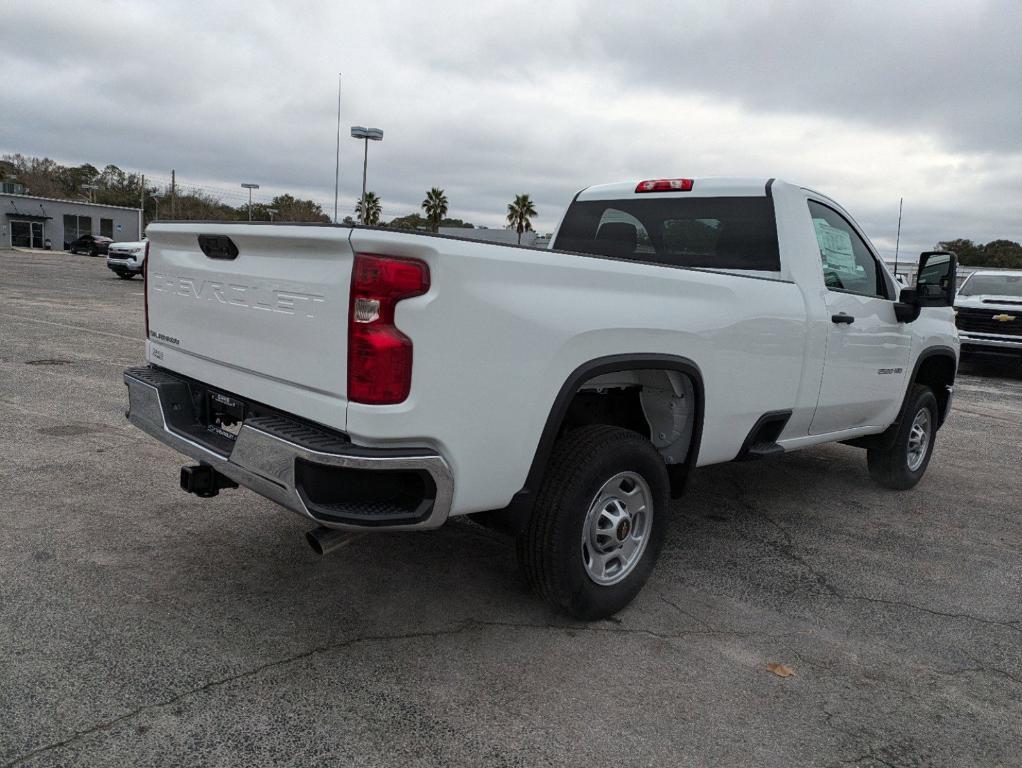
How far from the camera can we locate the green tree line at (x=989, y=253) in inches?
2122

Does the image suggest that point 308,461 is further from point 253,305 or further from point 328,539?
point 253,305

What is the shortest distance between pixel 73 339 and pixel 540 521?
10.2 meters

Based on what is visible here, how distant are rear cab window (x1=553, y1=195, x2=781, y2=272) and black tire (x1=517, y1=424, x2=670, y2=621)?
1.31 metres

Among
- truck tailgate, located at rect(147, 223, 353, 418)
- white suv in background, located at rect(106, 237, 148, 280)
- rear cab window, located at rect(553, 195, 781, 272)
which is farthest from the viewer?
white suv in background, located at rect(106, 237, 148, 280)

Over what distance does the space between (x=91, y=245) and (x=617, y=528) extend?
176 ft

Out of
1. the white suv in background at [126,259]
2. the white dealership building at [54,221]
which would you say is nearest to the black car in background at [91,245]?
the white dealership building at [54,221]

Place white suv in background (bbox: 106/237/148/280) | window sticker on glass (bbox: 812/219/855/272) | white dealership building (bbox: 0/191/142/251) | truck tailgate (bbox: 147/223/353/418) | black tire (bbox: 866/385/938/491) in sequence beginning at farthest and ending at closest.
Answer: white dealership building (bbox: 0/191/142/251) < white suv in background (bbox: 106/237/148/280) < black tire (bbox: 866/385/938/491) < window sticker on glass (bbox: 812/219/855/272) < truck tailgate (bbox: 147/223/353/418)

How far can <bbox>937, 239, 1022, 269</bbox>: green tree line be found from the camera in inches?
2122

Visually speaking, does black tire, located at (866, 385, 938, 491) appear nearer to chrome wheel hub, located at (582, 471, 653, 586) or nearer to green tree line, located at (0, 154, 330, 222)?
chrome wheel hub, located at (582, 471, 653, 586)

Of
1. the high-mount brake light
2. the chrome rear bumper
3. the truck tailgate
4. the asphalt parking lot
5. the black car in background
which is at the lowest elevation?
the black car in background

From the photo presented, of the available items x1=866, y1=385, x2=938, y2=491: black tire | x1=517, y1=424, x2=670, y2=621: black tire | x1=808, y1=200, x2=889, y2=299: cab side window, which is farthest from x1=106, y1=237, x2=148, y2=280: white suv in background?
x1=517, y1=424, x2=670, y2=621: black tire

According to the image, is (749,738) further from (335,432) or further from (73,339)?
(73,339)

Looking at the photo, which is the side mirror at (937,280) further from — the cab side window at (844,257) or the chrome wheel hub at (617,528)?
the chrome wheel hub at (617,528)

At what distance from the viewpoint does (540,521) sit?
3.20m
